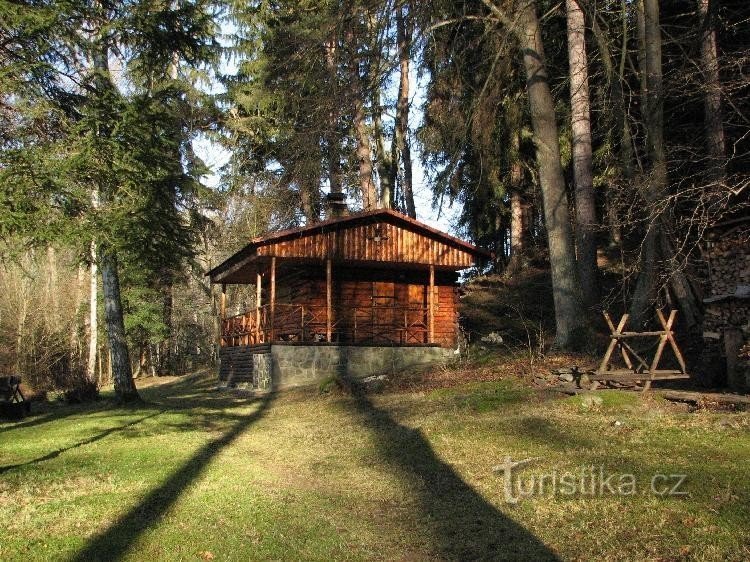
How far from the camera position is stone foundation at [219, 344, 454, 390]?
18797 millimetres

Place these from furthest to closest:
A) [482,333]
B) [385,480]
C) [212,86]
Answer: [212,86]
[482,333]
[385,480]

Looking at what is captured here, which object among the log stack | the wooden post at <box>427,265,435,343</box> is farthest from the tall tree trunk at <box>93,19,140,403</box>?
the log stack

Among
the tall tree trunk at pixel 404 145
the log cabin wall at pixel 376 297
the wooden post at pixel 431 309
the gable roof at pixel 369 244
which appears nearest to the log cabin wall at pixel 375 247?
the gable roof at pixel 369 244

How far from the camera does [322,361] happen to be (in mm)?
19344

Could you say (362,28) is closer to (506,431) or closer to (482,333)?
(506,431)

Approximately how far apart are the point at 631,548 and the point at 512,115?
21562 mm

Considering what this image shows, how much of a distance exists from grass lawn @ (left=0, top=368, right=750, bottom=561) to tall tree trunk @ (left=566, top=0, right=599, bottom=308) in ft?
16.9

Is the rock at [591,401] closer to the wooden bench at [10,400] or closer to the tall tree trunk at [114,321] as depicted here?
the tall tree trunk at [114,321]

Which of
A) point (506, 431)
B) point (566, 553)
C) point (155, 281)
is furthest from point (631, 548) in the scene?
point (155, 281)

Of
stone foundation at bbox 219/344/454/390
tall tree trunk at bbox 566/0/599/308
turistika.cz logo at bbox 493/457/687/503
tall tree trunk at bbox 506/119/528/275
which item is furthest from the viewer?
tall tree trunk at bbox 506/119/528/275

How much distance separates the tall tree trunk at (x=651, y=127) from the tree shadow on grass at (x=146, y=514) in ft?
29.2

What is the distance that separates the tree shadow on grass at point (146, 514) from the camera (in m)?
4.88

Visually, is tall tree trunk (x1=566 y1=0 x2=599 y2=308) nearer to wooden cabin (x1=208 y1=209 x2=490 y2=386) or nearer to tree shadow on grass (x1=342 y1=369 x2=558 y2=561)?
wooden cabin (x1=208 y1=209 x2=490 y2=386)

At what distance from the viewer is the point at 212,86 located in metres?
29.3
